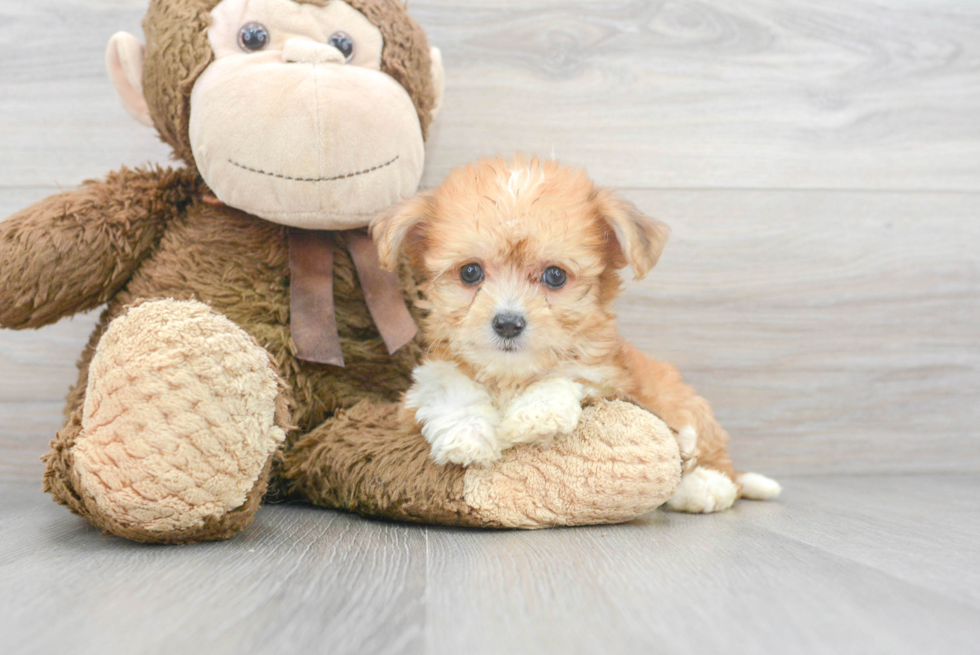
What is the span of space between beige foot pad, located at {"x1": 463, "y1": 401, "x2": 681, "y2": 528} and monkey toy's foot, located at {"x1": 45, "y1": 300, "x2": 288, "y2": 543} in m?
0.38

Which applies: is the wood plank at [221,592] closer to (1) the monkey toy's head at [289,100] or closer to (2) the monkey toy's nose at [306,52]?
(1) the monkey toy's head at [289,100]

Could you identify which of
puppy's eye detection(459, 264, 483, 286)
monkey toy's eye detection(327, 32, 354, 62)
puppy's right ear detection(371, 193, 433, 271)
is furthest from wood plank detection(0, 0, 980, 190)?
puppy's eye detection(459, 264, 483, 286)

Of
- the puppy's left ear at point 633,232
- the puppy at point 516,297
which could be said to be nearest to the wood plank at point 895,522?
the puppy at point 516,297

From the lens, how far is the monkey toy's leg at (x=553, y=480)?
3.94ft

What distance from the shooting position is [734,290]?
1.94 meters

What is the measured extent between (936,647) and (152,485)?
3.29 feet

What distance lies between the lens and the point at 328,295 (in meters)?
1.47

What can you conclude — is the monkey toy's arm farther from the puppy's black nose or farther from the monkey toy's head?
the puppy's black nose

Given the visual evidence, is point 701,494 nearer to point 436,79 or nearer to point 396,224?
point 396,224

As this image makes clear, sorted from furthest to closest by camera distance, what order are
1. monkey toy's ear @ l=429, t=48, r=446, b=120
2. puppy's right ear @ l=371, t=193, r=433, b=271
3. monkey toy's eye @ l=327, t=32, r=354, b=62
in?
1. monkey toy's ear @ l=429, t=48, r=446, b=120
2. monkey toy's eye @ l=327, t=32, r=354, b=62
3. puppy's right ear @ l=371, t=193, r=433, b=271

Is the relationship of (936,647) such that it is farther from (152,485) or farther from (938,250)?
(938,250)

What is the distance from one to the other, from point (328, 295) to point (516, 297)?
456 millimetres

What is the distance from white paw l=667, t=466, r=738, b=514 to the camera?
145cm

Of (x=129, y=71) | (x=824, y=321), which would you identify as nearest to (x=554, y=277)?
(x=129, y=71)
